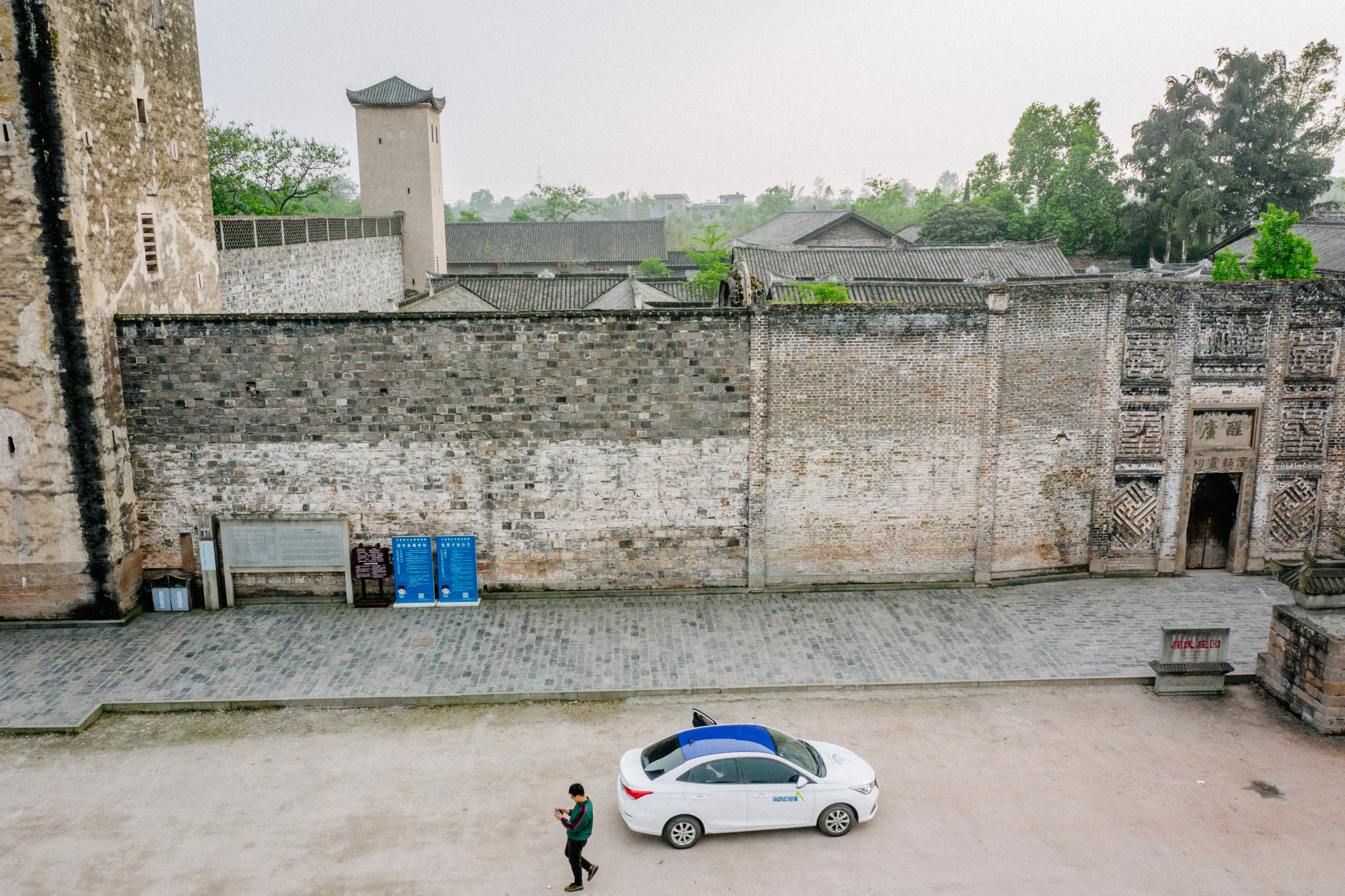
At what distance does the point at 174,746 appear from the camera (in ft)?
34.8

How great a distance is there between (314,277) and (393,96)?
1886 centimetres

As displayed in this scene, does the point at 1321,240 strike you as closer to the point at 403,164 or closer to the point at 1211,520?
the point at 1211,520

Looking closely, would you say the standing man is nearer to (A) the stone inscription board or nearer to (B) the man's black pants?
(B) the man's black pants

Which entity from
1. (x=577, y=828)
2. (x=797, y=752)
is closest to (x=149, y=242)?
(x=577, y=828)

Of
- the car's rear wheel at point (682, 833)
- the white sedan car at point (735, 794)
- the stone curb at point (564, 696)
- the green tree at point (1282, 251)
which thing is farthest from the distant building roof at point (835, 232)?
the car's rear wheel at point (682, 833)

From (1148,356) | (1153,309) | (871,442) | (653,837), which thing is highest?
(1153,309)

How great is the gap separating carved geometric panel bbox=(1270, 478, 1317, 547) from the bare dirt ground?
16.7 feet

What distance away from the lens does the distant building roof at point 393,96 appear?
38.4 m

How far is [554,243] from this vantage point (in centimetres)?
5909

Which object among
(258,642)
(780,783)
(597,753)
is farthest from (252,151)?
(780,783)

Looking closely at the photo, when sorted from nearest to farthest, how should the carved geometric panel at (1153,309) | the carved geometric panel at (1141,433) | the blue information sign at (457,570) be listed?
the blue information sign at (457,570)
the carved geometric panel at (1153,309)
the carved geometric panel at (1141,433)

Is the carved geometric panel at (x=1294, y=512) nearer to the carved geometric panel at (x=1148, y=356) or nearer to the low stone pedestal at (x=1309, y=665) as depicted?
the carved geometric panel at (x=1148, y=356)

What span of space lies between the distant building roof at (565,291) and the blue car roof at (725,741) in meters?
24.8

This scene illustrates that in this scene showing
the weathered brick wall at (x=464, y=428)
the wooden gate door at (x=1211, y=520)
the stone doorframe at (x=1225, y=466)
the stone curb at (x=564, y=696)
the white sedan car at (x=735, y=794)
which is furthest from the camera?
the wooden gate door at (x=1211, y=520)
